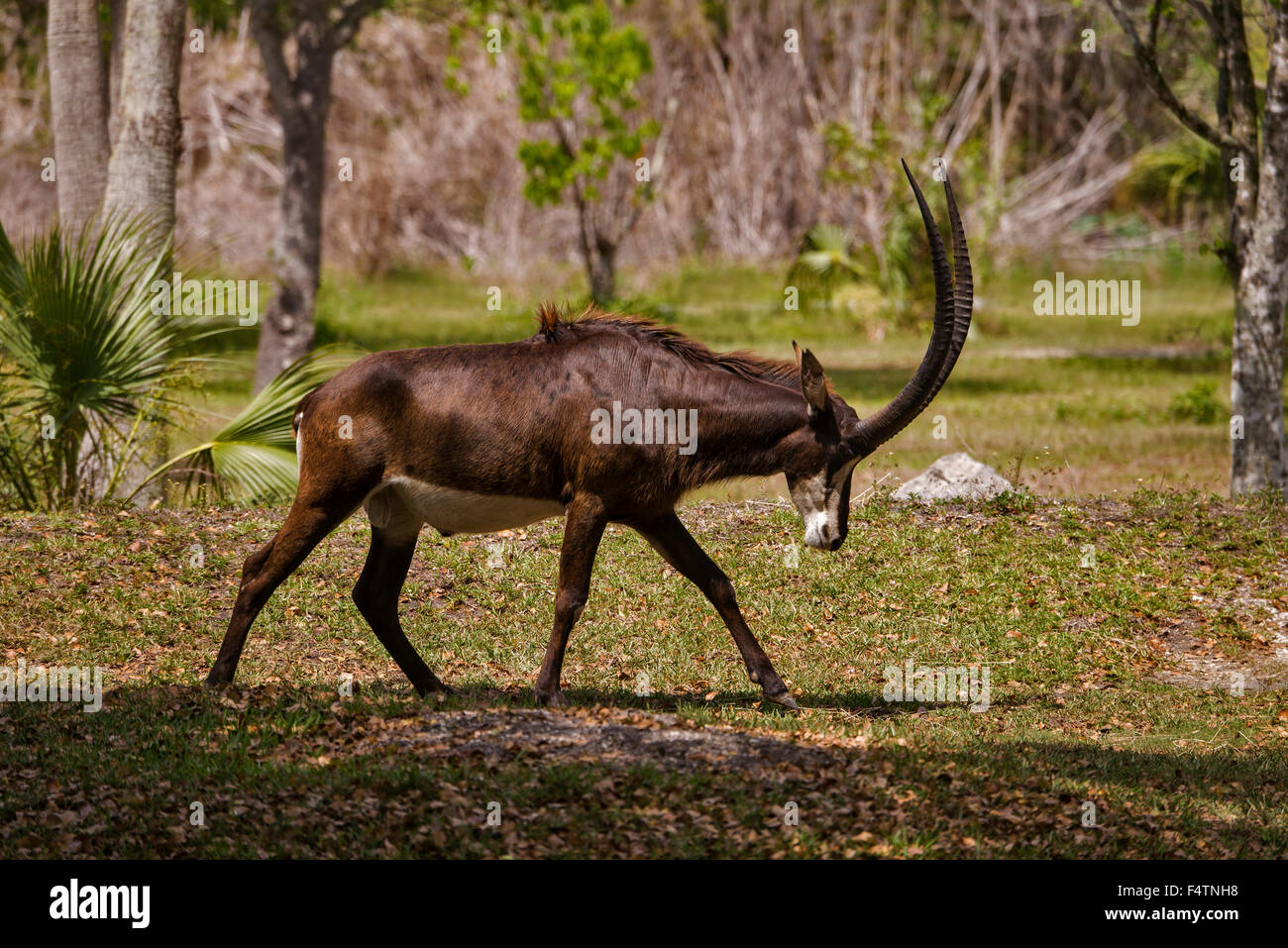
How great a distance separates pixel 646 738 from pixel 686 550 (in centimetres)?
171

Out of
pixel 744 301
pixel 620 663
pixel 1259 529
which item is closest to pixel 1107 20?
pixel 744 301

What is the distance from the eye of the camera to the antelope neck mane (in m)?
8.63

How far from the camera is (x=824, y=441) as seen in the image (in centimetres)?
844

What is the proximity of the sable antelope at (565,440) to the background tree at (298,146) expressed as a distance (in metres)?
12.5

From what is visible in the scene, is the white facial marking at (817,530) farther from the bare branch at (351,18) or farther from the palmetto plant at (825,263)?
the palmetto plant at (825,263)

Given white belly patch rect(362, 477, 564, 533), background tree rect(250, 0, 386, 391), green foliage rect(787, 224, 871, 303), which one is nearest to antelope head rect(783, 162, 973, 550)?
white belly patch rect(362, 477, 564, 533)

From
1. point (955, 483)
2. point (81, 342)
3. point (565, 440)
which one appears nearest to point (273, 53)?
point (81, 342)

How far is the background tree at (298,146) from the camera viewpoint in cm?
2038

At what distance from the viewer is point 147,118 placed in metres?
14.4

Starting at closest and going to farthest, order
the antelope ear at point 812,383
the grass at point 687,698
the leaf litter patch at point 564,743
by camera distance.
Result: the grass at point 687,698
the leaf litter patch at point 564,743
the antelope ear at point 812,383

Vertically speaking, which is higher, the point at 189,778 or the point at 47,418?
the point at 47,418

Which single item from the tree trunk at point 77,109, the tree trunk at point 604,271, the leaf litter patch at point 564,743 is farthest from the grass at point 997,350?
the leaf litter patch at point 564,743

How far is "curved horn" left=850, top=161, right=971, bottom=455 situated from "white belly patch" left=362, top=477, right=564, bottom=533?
1738 mm
